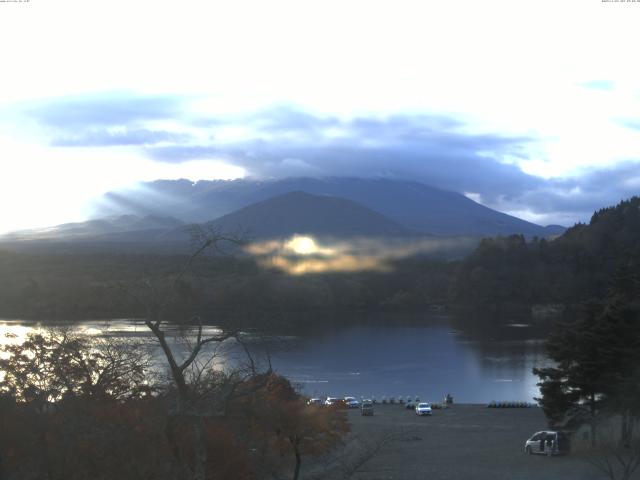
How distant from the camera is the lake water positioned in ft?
80.5

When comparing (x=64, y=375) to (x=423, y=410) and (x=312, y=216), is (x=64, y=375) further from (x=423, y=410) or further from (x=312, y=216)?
(x=312, y=216)

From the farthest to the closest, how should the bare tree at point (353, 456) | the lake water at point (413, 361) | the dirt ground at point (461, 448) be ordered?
the lake water at point (413, 361)
the dirt ground at point (461, 448)
the bare tree at point (353, 456)

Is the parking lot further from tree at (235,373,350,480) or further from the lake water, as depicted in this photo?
the lake water

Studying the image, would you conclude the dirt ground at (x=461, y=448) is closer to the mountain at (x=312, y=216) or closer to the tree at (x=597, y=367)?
the tree at (x=597, y=367)

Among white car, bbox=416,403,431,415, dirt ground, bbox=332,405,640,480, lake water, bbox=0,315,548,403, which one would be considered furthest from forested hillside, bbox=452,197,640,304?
dirt ground, bbox=332,405,640,480

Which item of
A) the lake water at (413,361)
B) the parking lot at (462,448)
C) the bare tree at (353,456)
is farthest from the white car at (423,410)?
the bare tree at (353,456)

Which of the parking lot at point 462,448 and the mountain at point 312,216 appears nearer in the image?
the parking lot at point 462,448

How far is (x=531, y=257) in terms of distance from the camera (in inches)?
2046

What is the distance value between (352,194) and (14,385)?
5313 inches

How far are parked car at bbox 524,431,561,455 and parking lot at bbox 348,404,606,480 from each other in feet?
0.63

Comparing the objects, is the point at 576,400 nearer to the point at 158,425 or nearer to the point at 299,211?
the point at 158,425

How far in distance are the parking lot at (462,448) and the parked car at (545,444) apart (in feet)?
0.63

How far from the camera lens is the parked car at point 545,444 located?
1216 cm

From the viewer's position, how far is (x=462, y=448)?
44.6ft
